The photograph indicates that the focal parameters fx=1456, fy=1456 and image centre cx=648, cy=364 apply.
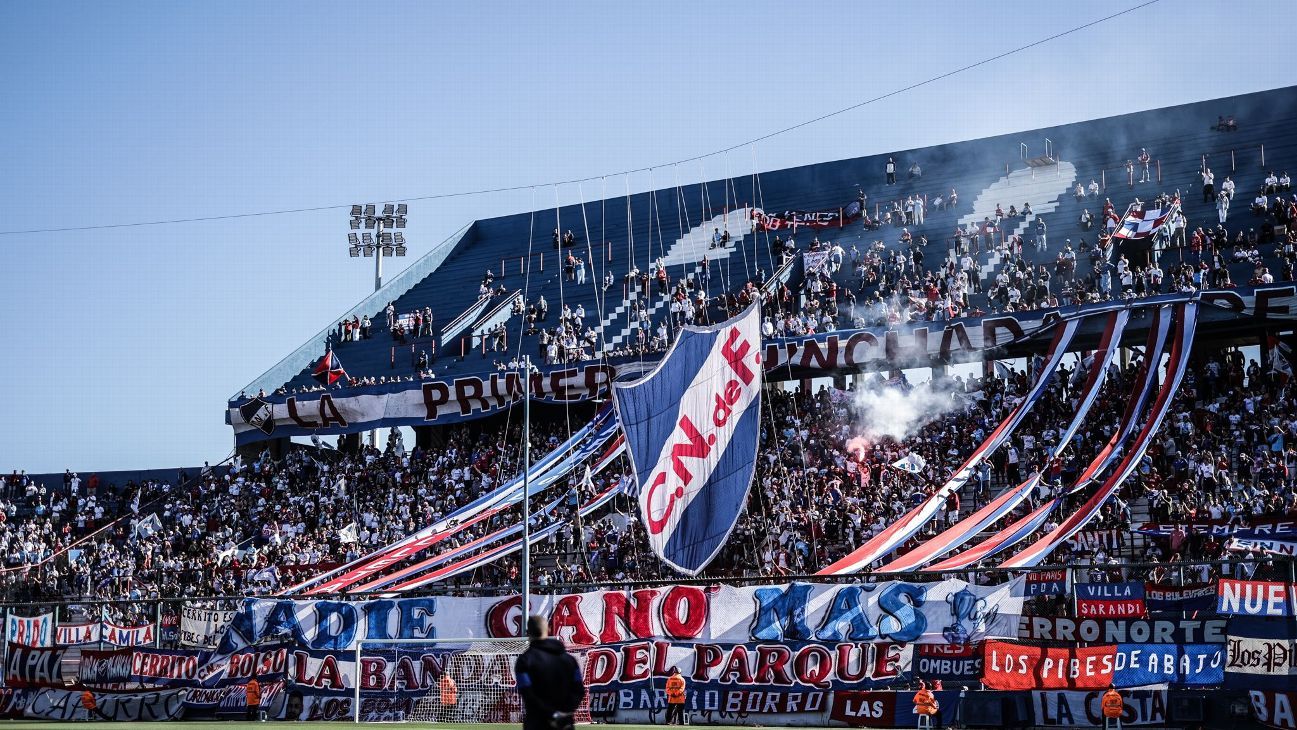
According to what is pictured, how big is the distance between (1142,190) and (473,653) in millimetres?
29482

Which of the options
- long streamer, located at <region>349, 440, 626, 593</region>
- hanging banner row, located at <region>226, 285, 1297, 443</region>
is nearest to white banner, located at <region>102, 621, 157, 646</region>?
long streamer, located at <region>349, 440, 626, 593</region>

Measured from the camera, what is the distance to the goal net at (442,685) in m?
26.0

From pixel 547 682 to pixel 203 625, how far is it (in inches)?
855

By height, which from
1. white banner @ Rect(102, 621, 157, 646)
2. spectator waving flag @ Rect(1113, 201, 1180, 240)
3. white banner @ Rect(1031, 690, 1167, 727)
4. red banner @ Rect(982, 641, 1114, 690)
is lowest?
white banner @ Rect(1031, 690, 1167, 727)

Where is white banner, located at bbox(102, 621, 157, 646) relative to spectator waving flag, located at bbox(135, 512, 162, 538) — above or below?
below

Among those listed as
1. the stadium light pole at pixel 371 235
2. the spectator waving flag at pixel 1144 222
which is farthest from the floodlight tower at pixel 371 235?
the spectator waving flag at pixel 1144 222

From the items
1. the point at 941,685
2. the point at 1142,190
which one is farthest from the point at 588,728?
the point at 1142,190

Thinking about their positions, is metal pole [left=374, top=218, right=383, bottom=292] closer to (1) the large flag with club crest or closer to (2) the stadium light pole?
(2) the stadium light pole

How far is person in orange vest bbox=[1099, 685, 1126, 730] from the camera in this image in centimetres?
2248

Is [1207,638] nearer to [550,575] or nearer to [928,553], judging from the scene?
[928,553]

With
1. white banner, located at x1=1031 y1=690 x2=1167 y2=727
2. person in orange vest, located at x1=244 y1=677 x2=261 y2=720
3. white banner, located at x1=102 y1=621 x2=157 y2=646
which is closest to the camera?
white banner, located at x1=1031 y1=690 x2=1167 y2=727

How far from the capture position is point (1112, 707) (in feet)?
73.8

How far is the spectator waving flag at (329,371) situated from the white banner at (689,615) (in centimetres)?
2168

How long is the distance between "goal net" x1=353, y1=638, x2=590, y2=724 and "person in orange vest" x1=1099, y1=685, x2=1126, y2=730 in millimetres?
8933
